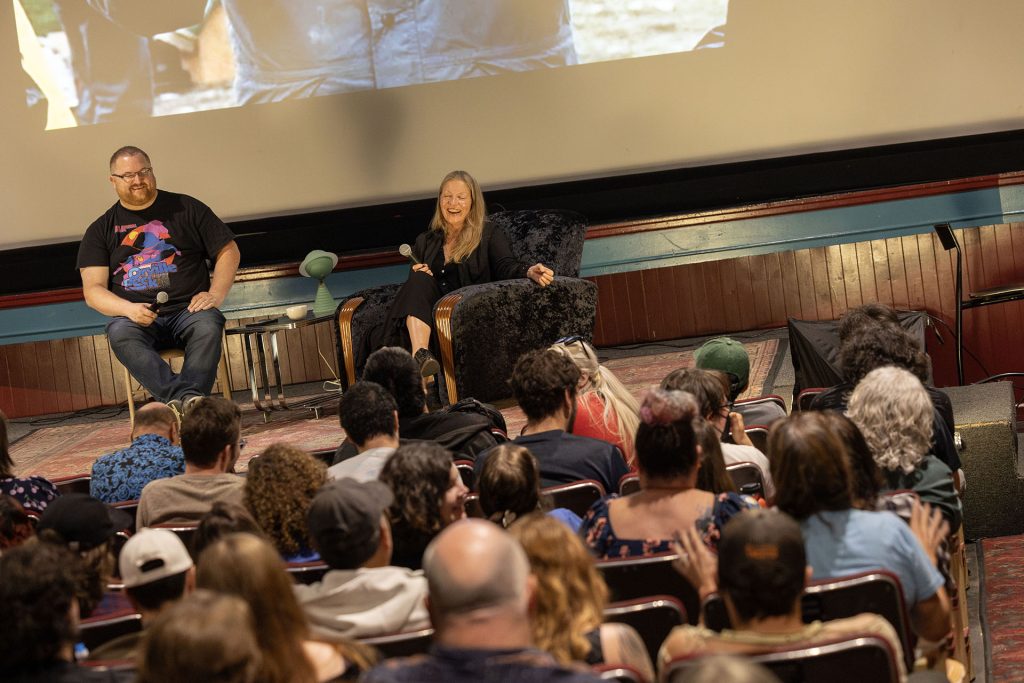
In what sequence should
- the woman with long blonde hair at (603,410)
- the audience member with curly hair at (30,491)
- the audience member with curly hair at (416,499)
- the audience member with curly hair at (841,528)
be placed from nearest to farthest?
the audience member with curly hair at (841,528)
the audience member with curly hair at (416,499)
the audience member with curly hair at (30,491)
the woman with long blonde hair at (603,410)

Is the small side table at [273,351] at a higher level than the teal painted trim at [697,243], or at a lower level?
lower

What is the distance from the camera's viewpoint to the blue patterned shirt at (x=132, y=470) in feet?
11.3

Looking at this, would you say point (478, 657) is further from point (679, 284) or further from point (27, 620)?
point (679, 284)

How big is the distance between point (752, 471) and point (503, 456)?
2.18 feet

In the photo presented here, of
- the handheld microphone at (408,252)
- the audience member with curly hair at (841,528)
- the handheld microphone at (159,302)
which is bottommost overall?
the audience member with curly hair at (841,528)

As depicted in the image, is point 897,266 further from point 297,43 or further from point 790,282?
point 297,43

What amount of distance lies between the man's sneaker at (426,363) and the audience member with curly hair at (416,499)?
7.56 feet

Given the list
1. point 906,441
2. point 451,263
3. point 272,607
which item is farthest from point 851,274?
point 272,607

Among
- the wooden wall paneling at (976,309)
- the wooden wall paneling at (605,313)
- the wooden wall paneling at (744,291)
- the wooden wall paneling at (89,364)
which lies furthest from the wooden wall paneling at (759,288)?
the wooden wall paneling at (89,364)

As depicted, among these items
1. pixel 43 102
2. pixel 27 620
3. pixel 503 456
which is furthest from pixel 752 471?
pixel 43 102

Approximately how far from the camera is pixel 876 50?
673 cm

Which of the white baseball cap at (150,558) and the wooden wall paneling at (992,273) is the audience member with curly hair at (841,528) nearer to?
the white baseball cap at (150,558)

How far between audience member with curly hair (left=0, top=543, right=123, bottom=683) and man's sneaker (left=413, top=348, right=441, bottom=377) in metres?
3.02

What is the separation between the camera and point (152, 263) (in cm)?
511
